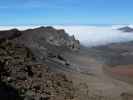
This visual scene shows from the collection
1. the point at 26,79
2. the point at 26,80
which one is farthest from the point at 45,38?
the point at 26,80

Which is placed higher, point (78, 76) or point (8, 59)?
point (8, 59)

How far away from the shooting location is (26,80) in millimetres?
46875

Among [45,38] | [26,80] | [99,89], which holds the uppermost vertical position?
[45,38]

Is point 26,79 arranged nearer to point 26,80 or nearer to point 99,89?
point 26,80

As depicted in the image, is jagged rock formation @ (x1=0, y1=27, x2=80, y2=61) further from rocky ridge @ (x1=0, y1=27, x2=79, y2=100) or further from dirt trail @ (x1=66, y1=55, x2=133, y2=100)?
dirt trail @ (x1=66, y1=55, x2=133, y2=100)

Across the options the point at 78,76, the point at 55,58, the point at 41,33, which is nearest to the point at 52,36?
the point at 41,33

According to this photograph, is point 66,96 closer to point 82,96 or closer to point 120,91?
point 82,96

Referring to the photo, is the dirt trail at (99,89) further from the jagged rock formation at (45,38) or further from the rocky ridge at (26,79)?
the jagged rock formation at (45,38)

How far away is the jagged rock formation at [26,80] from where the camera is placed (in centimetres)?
4042

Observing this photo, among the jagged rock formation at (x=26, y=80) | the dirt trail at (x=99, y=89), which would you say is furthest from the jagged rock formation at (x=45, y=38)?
the jagged rock formation at (x=26, y=80)

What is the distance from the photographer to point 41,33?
10100 cm

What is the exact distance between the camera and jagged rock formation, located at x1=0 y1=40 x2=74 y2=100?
1591 inches

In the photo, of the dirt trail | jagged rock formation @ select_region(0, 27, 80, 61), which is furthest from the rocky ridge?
jagged rock formation @ select_region(0, 27, 80, 61)

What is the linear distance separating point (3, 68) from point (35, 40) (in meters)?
44.7
